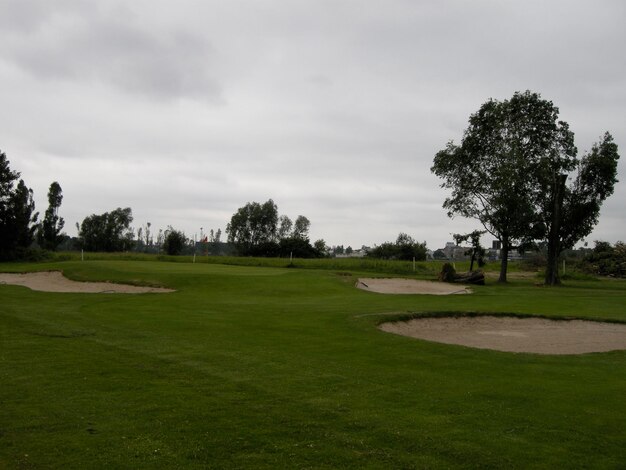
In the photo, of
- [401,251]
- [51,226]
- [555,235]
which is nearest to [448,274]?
[555,235]

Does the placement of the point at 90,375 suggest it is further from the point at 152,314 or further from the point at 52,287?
the point at 52,287

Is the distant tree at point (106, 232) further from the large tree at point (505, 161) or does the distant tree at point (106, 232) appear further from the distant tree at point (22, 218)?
the large tree at point (505, 161)

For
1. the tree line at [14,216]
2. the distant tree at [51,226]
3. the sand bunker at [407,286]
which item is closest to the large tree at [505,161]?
the sand bunker at [407,286]

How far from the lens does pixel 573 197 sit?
1796 inches

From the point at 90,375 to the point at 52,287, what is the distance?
85.8ft

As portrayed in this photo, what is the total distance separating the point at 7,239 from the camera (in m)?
61.0

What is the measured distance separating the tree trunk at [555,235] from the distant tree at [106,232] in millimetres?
91098

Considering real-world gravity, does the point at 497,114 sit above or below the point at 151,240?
above

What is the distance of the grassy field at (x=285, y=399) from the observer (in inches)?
246

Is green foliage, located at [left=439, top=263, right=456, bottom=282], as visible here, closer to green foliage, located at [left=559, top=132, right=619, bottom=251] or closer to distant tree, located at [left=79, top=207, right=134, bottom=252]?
green foliage, located at [left=559, top=132, right=619, bottom=251]

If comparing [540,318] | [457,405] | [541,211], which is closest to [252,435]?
[457,405]

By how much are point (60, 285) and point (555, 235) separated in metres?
38.9

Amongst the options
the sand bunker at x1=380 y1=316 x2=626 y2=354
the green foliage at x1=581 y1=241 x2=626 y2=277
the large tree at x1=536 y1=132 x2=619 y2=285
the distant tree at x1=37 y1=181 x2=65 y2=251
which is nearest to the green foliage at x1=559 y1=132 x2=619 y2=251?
the large tree at x1=536 y1=132 x2=619 y2=285

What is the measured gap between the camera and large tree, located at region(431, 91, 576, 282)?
45219 millimetres
